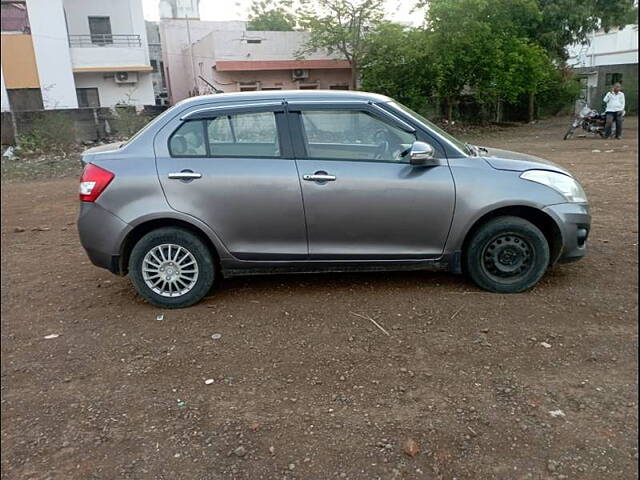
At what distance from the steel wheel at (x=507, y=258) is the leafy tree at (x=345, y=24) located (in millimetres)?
16864

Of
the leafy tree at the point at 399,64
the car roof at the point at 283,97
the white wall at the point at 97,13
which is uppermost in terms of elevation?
the white wall at the point at 97,13

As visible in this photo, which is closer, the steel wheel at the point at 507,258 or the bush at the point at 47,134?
the steel wheel at the point at 507,258

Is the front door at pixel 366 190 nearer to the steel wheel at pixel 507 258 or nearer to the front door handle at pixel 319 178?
the front door handle at pixel 319 178

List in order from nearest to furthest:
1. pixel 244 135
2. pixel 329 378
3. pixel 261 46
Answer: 1. pixel 329 378
2. pixel 244 135
3. pixel 261 46

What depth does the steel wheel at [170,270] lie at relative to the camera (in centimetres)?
405

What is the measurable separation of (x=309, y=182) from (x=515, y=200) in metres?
1.58

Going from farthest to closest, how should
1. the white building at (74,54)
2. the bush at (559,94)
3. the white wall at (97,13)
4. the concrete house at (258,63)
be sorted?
the concrete house at (258,63) → the white wall at (97,13) → the bush at (559,94) → the white building at (74,54)

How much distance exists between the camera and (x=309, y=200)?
3963mm

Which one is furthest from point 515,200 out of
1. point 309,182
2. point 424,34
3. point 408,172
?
point 424,34

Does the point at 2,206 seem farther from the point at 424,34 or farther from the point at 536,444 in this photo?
the point at 424,34

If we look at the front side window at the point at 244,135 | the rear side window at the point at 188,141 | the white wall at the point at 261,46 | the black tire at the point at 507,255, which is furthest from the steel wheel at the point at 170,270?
the white wall at the point at 261,46

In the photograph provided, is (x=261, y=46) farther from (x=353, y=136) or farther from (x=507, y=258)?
(x=507, y=258)

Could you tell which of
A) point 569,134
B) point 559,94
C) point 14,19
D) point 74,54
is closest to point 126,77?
point 74,54

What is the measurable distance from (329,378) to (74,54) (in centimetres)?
2126
